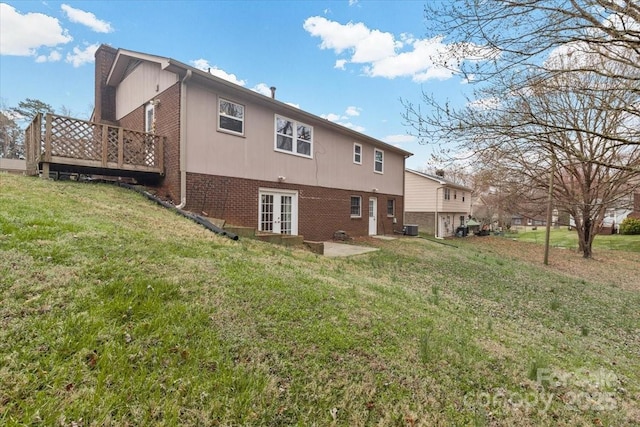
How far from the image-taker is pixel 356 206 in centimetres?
1527

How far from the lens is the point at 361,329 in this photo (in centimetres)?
340

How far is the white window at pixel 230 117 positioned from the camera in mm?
9445

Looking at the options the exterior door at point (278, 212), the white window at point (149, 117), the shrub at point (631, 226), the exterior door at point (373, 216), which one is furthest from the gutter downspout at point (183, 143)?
the shrub at point (631, 226)

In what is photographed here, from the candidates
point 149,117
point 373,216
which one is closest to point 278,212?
point 149,117

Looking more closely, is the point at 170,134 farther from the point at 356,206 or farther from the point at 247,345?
the point at 356,206

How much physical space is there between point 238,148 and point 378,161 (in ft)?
29.9

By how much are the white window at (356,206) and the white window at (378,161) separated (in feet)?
7.27

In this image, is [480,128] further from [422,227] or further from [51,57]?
[51,57]

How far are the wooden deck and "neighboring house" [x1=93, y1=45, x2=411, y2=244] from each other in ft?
1.62

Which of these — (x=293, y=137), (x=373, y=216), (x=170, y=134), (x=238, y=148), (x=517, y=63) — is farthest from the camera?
(x=373, y=216)

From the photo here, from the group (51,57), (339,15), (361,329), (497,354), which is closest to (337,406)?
(361,329)

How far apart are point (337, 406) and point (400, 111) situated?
5127 mm

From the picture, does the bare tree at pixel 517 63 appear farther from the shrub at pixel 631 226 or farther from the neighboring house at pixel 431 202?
the shrub at pixel 631 226

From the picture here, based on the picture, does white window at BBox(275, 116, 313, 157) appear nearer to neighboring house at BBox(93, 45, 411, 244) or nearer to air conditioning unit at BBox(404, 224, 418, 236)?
neighboring house at BBox(93, 45, 411, 244)
